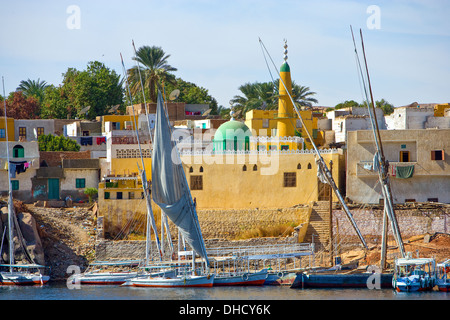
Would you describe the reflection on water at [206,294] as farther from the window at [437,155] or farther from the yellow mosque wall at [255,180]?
the window at [437,155]

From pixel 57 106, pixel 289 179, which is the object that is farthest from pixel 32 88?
pixel 289 179

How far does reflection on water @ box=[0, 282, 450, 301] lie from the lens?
42.0 metres

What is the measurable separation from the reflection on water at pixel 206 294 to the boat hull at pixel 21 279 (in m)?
0.76

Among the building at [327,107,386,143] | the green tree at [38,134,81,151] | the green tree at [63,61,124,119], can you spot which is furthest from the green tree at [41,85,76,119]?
the building at [327,107,386,143]

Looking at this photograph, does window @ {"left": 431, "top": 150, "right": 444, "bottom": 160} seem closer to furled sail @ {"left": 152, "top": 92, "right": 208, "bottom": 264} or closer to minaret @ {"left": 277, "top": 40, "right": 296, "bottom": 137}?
minaret @ {"left": 277, "top": 40, "right": 296, "bottom": 137}

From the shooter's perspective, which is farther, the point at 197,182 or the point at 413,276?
the point at 197,182

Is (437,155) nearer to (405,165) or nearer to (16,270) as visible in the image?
(405,165)

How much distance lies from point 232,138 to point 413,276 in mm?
16639

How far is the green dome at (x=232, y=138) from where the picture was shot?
187 feet

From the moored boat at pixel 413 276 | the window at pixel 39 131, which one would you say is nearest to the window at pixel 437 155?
the moored boat at pixel 413 276

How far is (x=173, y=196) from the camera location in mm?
46250

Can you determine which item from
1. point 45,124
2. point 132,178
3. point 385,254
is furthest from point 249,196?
point 45,124

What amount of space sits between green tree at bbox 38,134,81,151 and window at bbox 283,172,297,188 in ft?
56.9
